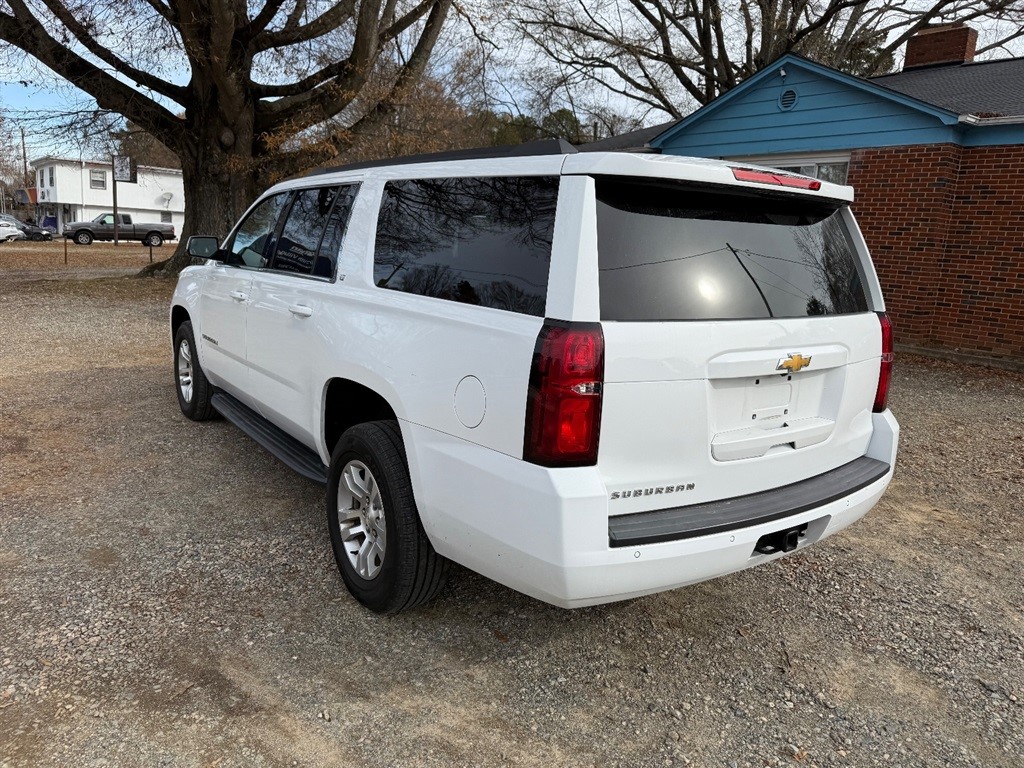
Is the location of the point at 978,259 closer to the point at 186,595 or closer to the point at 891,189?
the point at 891,189

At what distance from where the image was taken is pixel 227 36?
507 inches

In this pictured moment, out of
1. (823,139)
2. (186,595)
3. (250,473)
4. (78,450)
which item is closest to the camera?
(186,595)

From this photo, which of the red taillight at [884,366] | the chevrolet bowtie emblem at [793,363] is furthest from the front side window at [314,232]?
the red taillight at [884,366]

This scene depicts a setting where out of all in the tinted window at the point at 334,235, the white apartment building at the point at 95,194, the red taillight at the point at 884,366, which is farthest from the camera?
the white apartment building at the point at 95,194

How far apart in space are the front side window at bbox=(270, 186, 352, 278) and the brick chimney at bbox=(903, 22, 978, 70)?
13.9m

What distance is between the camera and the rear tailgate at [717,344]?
7.77ft

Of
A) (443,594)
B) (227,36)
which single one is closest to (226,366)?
(443,594)

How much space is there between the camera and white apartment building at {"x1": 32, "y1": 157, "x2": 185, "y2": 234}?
56.0 metres

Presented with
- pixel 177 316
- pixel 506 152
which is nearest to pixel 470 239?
pixel 506 152

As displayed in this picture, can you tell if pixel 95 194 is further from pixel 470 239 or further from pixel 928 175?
pixel 470 239

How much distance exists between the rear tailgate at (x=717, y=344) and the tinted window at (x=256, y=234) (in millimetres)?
2648

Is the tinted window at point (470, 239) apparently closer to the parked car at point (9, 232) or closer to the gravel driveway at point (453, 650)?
the gravel driveway at point (453, 650)

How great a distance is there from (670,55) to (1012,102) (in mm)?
15359

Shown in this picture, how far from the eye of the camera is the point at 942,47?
13.7 m
